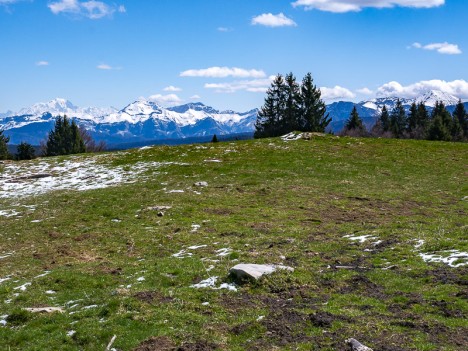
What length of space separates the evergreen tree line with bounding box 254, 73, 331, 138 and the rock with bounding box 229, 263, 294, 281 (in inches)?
3407

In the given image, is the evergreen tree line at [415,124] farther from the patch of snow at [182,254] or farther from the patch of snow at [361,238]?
the patch of snow at [182,254]

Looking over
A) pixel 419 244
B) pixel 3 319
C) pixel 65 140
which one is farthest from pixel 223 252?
pixel 65 140

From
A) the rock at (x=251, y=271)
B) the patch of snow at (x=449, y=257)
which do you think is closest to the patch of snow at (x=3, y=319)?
the rock at (x=251, y=271)

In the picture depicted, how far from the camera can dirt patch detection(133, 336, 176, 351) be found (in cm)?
1098

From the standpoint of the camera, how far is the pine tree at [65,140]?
11219 cm

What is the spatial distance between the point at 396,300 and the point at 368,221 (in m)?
12.3

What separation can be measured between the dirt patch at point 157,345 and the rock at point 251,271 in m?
4.51

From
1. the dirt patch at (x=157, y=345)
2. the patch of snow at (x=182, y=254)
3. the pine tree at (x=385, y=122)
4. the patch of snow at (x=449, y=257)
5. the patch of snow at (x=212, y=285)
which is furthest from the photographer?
the pine tree at (x=385, y=122)

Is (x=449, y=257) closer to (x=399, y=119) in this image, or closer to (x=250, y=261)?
(x=250, y=261)

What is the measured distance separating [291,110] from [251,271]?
300ft

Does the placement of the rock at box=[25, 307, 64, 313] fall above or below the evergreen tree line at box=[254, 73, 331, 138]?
below

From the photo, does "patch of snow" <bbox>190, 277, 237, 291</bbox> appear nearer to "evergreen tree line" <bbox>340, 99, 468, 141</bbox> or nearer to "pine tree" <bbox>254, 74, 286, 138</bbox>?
"pine tree" <bbox>254, 74, 286, 138</bbox>

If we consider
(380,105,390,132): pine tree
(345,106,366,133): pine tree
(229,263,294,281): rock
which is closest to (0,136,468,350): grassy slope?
(229,263,294,281): rock

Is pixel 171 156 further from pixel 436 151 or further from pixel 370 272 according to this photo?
pixel 370 272
